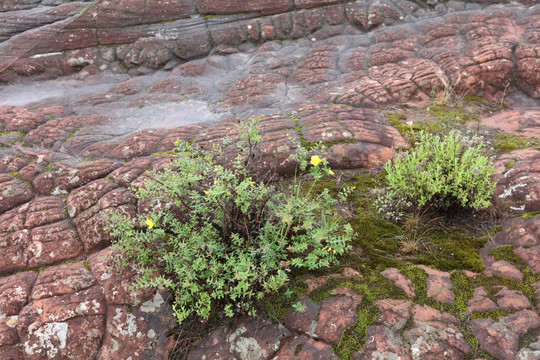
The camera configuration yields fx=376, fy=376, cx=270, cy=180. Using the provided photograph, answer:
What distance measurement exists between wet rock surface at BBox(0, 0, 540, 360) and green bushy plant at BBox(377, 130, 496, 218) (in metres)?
0.41

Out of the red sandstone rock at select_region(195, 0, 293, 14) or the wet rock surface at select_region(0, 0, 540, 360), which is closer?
the wet rock surface at select_region(0, 0, 540, 360)

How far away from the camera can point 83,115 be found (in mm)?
6348

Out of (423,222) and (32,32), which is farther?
(32,32)

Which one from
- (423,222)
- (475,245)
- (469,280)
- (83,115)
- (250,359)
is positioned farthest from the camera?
(83,115)

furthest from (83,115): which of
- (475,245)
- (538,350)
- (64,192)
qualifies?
(538,350)

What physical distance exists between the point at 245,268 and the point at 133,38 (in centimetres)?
737

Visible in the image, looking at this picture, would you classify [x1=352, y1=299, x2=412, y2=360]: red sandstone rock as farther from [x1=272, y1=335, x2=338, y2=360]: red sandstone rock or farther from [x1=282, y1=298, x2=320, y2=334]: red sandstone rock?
[x1=282, y1=298, x2=320, y2=334]: red sandstone rock

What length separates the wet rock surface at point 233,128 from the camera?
2.83m

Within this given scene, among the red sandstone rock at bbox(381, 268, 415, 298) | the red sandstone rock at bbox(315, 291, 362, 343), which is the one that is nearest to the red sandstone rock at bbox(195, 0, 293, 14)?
the red sandstone rock at bbox(381, 268, 415, 298)

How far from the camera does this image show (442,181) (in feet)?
11.0

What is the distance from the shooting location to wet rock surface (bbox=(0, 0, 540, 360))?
283 cm

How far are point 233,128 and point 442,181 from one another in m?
2.69

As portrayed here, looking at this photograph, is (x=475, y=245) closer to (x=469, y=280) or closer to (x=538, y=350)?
(x=469, y=280)

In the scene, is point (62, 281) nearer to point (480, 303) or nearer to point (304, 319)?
point (304, 319)
